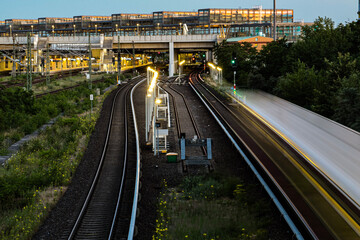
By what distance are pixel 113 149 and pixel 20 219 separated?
31.3 ft

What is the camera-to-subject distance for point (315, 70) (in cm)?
4031

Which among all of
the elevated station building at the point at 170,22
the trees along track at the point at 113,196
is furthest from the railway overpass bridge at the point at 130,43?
the elevated station building at the point at 170,22

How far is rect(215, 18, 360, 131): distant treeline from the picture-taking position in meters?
24.4

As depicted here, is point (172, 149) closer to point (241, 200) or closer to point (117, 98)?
point (241, 200)

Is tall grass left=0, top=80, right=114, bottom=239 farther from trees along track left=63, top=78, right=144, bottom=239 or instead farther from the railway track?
the railway track

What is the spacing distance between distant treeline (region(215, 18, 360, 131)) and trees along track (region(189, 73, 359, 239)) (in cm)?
503

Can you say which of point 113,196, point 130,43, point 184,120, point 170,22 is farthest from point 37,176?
point 170,22

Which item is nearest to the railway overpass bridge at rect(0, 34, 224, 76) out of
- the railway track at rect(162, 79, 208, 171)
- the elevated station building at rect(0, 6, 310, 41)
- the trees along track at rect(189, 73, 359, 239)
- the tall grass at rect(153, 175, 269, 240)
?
the railway track at rect(162, 79, 208, 171)

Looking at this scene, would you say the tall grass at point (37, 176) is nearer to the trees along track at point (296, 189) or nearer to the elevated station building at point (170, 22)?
the trees along track at point (296, 189)

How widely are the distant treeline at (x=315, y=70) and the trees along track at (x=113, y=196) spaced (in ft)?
39.9

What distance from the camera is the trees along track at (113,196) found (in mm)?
11708

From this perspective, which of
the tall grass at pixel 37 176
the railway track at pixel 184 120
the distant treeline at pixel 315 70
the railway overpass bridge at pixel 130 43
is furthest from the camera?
the railway overpass bridge at pixel 130 43

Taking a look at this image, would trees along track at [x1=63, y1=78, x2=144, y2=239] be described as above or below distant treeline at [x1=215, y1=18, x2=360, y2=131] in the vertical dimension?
below

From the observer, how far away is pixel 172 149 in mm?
21891
